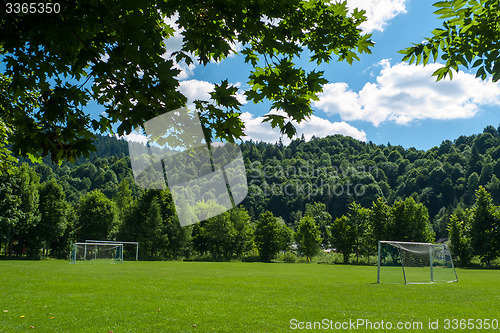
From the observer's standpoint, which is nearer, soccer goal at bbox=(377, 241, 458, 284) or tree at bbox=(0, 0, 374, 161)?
tree at bbox=(0, 0, 374, 161)

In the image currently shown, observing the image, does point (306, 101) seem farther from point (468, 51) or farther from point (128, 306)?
point (128, 306)

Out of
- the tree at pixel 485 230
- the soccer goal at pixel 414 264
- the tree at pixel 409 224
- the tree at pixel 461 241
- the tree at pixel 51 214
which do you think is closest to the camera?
the soccer goal at pixel 414 264

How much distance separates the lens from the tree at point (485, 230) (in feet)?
129

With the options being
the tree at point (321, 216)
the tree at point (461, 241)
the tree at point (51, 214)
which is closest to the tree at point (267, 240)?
the tree at point (461, 241)

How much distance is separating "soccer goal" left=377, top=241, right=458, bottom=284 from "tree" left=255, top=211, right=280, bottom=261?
103ft

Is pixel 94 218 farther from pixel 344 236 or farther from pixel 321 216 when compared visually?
pixel 321 216

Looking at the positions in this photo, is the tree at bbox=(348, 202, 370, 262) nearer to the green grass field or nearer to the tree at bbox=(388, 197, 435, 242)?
the tree at bbox=(388, 197, 435, 242)

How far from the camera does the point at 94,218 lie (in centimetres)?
5044

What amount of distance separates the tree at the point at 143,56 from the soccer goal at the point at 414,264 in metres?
17.8

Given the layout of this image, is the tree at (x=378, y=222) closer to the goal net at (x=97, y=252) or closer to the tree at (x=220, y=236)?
the tree at (x=220, y=236)

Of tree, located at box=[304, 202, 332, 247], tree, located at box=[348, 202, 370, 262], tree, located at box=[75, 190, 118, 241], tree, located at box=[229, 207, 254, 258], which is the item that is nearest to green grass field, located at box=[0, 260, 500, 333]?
tree, located at box=[348, 202, 370, 262]

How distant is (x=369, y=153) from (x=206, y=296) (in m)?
150

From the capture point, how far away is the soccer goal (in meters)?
20.3

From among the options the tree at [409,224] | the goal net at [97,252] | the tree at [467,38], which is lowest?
the goal net at [97,252]
